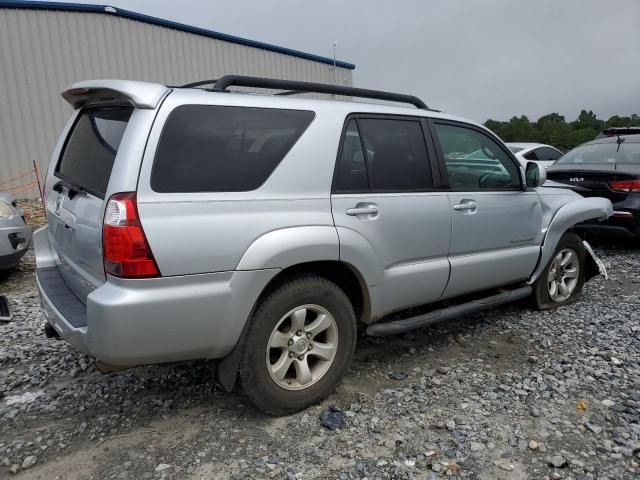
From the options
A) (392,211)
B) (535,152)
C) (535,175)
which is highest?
(535,152)

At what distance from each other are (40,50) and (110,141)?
11.0 meters

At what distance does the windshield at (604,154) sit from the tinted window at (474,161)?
4.13 meters

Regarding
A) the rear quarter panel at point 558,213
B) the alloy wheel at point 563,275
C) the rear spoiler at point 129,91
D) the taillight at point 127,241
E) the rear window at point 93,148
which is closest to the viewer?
the taillight at point 127,241

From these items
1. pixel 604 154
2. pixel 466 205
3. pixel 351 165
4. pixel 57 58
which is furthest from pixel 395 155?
pixel 57 58

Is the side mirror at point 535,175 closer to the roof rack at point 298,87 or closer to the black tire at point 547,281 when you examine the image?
the black tire at point 547,281

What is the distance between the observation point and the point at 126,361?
236cm

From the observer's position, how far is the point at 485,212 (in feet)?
12.2

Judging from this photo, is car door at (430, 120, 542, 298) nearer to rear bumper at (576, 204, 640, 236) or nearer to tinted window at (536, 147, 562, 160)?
rear bumper at (576, 204, 640, 236)

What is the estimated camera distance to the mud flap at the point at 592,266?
4805 millimetres

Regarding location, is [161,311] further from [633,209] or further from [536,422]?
[633,209]

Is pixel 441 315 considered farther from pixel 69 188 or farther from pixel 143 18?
pixel 143 18

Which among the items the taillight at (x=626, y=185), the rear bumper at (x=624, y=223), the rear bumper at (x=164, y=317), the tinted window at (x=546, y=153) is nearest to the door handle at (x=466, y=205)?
the rear bumper at (x=164, y=317)

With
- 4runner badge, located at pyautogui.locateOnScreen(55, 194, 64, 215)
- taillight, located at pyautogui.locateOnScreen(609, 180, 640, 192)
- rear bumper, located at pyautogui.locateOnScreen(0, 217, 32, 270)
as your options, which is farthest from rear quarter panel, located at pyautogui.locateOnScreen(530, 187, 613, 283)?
rear bumper, located at pyautogui.locateOnScreen(0, 217, 32, 270)

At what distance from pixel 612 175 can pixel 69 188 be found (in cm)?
664
